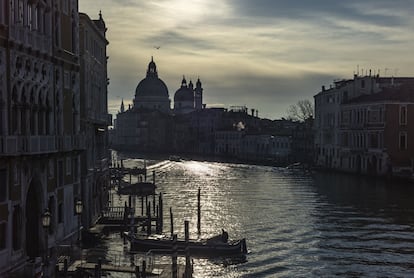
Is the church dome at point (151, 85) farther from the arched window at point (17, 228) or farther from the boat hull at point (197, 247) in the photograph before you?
the arched window at point (17, 228)

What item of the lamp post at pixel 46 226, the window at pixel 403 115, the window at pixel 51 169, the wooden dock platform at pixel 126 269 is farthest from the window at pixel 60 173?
the window at pixel 403 115

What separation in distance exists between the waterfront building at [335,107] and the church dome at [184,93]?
81089 millimetres

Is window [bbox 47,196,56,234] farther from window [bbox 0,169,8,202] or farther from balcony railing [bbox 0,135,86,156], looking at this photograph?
window [bbox 0,169,8,202]

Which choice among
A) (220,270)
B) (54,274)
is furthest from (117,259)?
(54,274)

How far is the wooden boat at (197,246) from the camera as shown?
2331 centimetres

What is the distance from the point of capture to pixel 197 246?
23500 mm

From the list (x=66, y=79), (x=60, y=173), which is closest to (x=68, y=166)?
(x=60, y=173)

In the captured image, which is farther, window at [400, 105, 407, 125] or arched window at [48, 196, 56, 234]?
window at [400, 105, 407, 125]

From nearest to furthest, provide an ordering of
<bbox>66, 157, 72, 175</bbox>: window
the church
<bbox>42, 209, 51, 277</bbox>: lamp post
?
1. <bbox>42, 209, 51, 277</bbox>: lamp post
2. <bbox>66, 157, 72, 175</bbox>: window
3. the church

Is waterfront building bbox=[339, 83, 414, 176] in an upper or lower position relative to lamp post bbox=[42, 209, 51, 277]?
upper

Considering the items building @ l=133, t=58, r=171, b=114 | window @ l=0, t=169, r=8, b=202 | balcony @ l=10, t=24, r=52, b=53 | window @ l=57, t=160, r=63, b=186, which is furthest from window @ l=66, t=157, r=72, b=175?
building @ l=133, t=58, r=171, b=114

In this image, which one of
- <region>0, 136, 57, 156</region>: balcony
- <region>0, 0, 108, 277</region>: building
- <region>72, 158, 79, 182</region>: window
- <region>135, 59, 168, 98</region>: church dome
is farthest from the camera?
<region>135, 59, 168, 98</region>: church dome

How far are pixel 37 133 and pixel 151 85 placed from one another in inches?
5205

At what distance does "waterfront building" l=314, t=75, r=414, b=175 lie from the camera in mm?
63469
